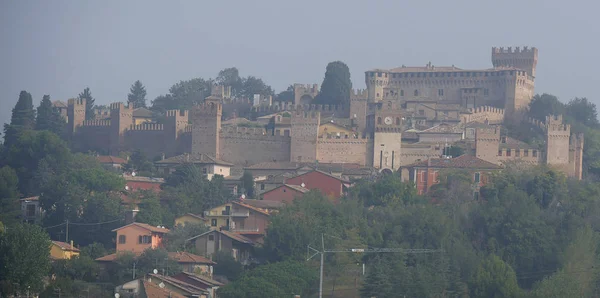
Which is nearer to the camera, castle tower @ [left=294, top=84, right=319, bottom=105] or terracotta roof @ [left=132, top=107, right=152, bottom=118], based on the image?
terracotta roof @ [left=132, top=107, right=152, bottom=118]

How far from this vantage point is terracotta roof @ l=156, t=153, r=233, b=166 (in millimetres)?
67188

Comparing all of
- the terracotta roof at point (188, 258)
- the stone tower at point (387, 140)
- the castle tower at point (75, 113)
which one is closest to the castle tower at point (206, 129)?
the stone tower at point (387, 140)

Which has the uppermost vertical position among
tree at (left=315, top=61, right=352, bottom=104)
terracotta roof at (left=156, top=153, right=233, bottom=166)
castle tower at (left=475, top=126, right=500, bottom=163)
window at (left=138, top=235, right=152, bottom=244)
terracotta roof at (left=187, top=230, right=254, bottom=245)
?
tree at (left=315, top=61, right=352, bottom=104)

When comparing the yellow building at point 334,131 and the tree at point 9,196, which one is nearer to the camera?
the tree at point 9,196

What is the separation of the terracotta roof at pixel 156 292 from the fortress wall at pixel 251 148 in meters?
23.3

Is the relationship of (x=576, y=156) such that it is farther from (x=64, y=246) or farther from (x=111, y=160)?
(x=64, y=246)

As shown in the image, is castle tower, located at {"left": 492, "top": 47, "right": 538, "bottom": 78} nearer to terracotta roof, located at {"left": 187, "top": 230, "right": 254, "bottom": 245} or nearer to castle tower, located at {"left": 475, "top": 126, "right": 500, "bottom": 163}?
castle tower, located at {"left": 475, "top": 126, "right": 500, "bottom": 163}

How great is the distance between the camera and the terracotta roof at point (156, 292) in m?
45.2

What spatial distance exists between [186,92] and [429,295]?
159 ft

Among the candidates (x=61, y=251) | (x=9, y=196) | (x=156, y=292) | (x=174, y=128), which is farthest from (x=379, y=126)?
(x=156, y=292)

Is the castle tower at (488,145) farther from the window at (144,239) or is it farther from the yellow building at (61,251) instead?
the yellow building at (61,251)

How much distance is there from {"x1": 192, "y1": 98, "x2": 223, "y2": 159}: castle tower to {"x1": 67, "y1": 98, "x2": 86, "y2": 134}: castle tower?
9.56 metres

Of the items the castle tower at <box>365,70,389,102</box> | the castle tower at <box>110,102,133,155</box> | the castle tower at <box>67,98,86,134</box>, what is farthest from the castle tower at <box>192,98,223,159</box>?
the castle tower at <box>365,70,389,102</box>

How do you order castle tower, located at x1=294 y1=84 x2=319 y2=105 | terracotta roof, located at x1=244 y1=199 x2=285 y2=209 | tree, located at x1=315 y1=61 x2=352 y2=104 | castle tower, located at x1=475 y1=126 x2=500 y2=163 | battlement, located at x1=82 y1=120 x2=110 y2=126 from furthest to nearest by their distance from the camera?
castle tower, located at x1=294 y1=84 x2=319 y2=105 < tree, located at x1=315 y1=61 x2=352 y2=104 < battlement, located at x1=82 y1=120 x2=110 y2=126 < castle tower, located at x1=475 y1=126 x2=500 y2=163 < terracotta roof, located at x1=244 y1=199 x2=285 y2=209
